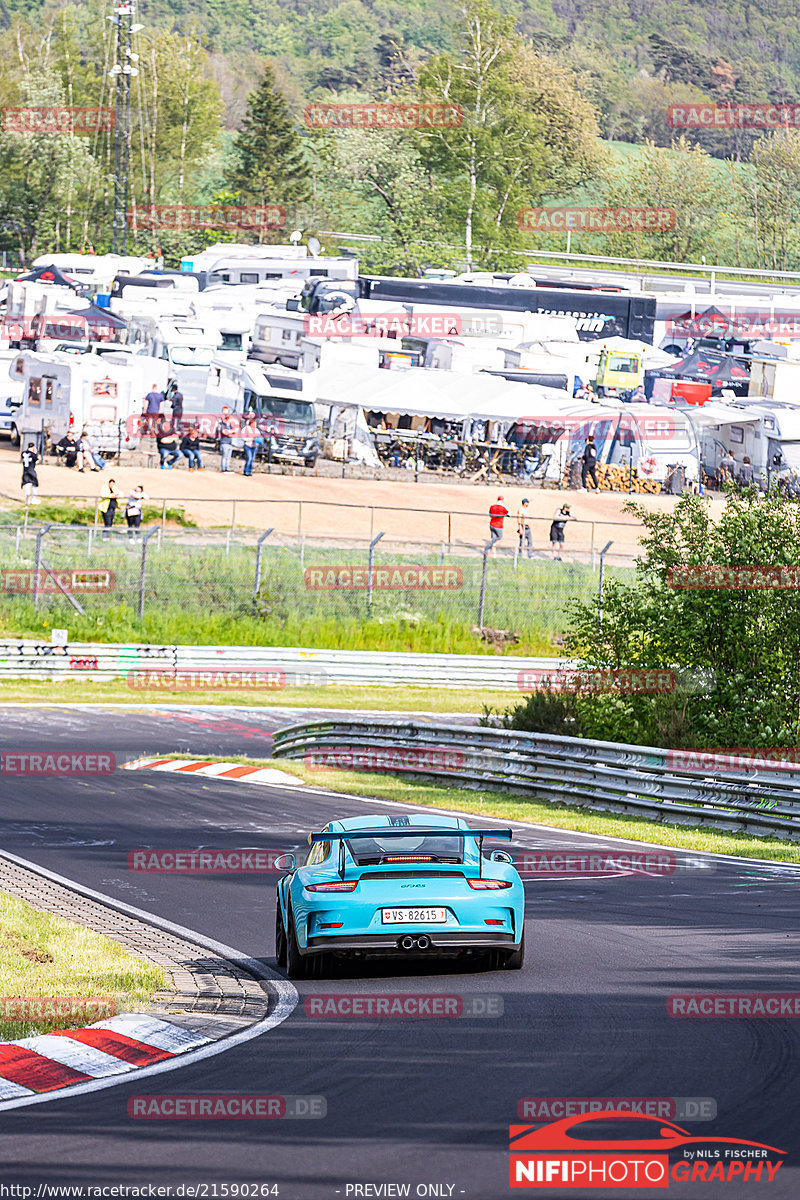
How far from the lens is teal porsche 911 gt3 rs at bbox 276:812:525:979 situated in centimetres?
995

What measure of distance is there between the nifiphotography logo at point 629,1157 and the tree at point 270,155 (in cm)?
12733

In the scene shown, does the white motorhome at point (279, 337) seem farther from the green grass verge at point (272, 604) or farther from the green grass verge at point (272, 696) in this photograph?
the green grass verge at point (272, 696)

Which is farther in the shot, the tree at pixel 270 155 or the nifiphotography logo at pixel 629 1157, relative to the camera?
the tree at pixel 270 155

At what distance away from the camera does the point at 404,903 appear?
995 centimetres

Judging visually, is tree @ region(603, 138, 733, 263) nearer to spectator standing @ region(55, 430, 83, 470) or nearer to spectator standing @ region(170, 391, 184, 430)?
spectator standing @ region(170, 391, 184, 430)

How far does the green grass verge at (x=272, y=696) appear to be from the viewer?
33.0 meters

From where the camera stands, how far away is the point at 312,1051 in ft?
27.2

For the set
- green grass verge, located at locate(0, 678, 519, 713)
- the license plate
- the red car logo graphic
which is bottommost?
green grass verge, located at locate(0, 678, 519, 713)

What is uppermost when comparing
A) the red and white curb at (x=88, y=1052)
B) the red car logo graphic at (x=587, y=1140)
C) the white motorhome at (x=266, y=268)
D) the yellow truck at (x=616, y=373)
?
the white motorhome at (x=266, y=268)

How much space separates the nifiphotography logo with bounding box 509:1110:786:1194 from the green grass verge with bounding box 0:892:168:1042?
362 centimetres

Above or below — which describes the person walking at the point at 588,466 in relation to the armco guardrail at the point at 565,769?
above

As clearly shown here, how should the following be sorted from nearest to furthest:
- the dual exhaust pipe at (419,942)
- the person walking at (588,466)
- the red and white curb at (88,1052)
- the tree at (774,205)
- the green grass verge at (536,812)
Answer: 1. the red and white curb at (88,1052)
2. the dual exhaust pipe at (419,942)
3. the green grass verge at (536,812)
4. the person walking at (588,466)
5. the tree at (774,205)

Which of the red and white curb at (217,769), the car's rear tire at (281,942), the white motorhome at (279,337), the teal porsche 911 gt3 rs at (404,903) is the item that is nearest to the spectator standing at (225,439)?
the white motorhome at (279,337)

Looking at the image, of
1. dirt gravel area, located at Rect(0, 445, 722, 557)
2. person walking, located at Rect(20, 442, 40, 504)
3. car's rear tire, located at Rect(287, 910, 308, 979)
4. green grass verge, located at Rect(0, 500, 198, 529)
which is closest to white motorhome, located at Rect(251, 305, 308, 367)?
dirt gravel area, located at Rect(0, 445, 722, 557)
